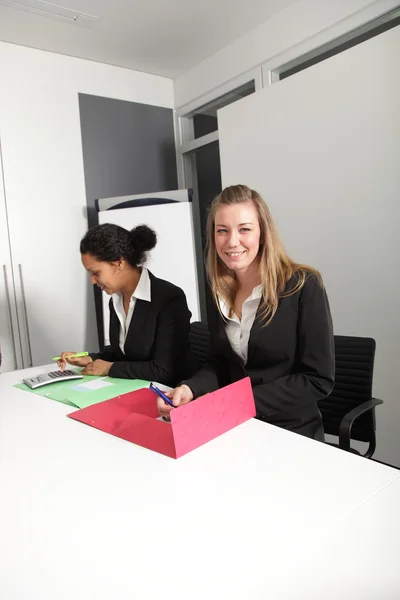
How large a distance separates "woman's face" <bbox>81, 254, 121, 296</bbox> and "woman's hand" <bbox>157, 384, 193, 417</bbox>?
2.65 feet

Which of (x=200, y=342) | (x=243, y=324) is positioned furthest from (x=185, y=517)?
(x=200, y=342)

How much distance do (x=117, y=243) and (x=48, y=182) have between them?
204 centimetres

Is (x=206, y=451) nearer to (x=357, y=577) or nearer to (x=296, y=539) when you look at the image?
(x=296, y=539)

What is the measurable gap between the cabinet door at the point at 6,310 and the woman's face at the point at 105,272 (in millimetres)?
1782

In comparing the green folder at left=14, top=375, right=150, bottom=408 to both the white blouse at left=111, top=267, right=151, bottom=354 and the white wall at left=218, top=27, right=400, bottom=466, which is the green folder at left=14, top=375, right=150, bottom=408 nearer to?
the white blouse at left=111, top=267, right=151, bottom=354

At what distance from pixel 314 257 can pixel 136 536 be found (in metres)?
2.33

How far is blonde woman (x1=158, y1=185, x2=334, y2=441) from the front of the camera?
1455 mm

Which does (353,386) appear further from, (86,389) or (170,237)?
(170,237)

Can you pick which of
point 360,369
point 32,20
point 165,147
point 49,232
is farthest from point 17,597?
point 165,147

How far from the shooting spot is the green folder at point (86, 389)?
1.61 metres

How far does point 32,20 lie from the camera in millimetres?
3246

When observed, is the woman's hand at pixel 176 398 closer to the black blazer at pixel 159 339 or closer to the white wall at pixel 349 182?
the black blazer at pixel 159 339

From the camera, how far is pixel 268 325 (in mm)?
1490

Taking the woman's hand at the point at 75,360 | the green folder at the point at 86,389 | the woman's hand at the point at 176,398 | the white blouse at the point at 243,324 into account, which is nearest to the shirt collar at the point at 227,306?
the white blouse at the point at 243,324
